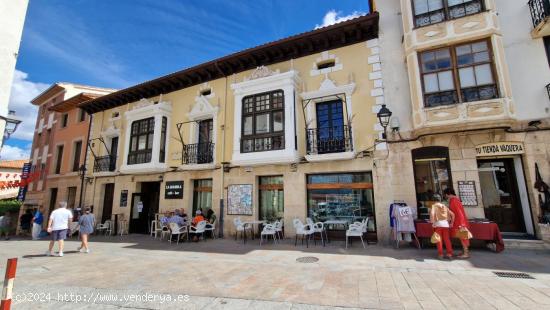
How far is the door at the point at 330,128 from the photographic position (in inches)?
388

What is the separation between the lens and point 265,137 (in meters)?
10.8

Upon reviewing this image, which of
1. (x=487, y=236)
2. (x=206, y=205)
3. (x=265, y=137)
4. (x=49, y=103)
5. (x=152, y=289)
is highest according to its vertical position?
(x=49, y=103)

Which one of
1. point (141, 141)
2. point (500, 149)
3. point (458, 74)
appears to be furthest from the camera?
point (141, 141)

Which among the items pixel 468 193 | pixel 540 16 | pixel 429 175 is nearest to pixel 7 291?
pixel 429 175

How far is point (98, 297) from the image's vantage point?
4461 mm

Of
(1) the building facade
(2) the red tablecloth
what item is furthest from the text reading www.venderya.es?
(1) the building facade

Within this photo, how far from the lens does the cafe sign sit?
8055mm

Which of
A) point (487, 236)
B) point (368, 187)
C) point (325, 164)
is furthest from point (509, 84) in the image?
point (325, 164)

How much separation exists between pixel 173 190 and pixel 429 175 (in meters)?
11.3

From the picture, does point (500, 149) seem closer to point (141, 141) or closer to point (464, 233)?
point (464, 233)

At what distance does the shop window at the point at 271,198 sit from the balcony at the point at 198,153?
119 inches

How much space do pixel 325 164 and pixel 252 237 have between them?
433cm

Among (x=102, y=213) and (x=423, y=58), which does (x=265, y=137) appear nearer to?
(x=423, y=58)

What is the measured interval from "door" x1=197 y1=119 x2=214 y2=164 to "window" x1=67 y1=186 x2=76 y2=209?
10862 millimetres
